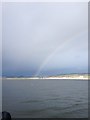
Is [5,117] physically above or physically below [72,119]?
above

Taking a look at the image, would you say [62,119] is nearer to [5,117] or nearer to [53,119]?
[53,119]

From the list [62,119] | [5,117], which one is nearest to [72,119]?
[62,119]

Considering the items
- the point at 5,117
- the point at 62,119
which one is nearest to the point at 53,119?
the point at 62,119

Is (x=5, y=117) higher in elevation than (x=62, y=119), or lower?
higher

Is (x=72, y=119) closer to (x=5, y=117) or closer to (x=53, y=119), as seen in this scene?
(x=53, y=119)

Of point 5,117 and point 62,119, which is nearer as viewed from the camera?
point 5,117

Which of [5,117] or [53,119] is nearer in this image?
[5,117]
